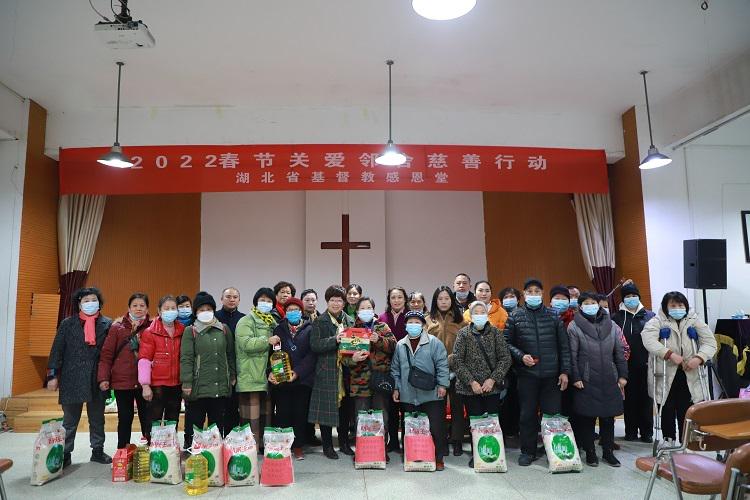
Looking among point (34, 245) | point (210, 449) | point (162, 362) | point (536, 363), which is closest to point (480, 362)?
point (536, 363)

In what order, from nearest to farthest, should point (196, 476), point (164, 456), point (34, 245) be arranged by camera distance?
point (196, 476), point (164, 456), point (34, 245)

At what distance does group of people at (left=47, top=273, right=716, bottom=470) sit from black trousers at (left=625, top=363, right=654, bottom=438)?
0.82ft

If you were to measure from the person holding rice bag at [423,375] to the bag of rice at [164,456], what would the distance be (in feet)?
5.51

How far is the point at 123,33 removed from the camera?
3.68 meters

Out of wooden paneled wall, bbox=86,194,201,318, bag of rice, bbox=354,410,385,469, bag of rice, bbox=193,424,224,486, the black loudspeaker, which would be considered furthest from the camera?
wooden paneled wall, bbox=86,194,201,318

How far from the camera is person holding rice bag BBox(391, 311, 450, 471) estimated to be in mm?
3844

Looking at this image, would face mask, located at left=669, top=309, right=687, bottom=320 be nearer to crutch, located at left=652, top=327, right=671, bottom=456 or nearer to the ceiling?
crutch, located at left=652, top=327, right=671, bottom=456

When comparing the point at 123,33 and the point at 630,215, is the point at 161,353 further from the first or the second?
the point at 630,215

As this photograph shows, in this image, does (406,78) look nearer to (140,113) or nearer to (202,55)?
(202,55)

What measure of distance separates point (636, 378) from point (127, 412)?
4496 mm

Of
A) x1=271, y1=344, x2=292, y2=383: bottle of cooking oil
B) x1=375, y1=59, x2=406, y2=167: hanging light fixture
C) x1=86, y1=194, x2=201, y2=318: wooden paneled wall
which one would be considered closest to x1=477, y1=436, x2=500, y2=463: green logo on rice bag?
x1=271, y1=344, x2=292, y2=383: bottle of cooking oil

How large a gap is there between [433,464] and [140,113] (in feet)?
17.6

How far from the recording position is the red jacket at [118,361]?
12.9ft

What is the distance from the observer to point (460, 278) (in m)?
4.74
